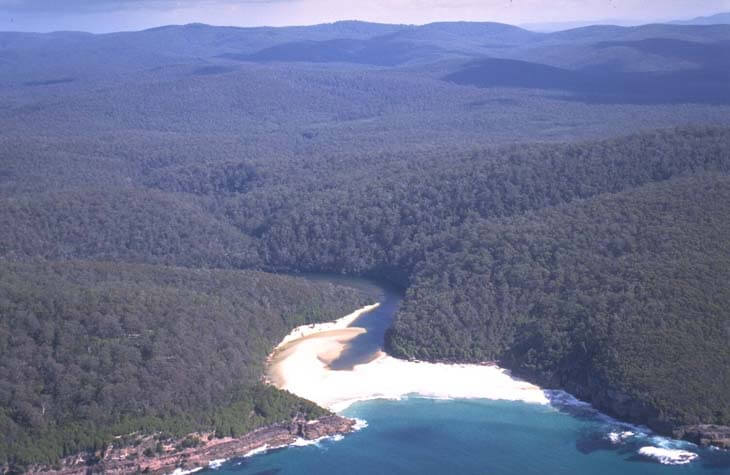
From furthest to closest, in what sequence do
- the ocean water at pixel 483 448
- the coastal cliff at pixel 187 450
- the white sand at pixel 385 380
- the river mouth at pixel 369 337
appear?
the river mouth at pixel 369 337 < the white sand at pixel 385 380 < the ocean water at pixel 483 448 < the coastal cliff at pixel 187 450

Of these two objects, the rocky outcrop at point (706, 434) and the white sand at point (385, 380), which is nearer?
the rocky outcrop at point (706, 434)

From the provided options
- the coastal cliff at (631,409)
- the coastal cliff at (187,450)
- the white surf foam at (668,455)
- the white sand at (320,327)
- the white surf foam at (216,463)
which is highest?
the coastal cliff at (631,409)

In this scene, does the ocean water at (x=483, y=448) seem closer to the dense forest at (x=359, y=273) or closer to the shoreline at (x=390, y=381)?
the shoreline at (x=390, y=381)

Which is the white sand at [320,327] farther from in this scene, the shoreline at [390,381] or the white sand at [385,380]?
the white sand at [385,380]

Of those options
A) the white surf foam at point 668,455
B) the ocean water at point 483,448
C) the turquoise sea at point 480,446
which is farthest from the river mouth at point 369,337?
the white surf foam at point 668,455

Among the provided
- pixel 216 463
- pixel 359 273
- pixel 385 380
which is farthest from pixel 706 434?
pixel 359 273

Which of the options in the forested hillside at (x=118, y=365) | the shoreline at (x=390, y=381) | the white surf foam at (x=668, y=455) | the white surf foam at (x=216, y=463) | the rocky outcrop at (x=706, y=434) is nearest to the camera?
the white surf foam at (x=668, y=455)

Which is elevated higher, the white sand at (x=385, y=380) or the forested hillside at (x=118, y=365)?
the forested hillside at (x=118, y=365)

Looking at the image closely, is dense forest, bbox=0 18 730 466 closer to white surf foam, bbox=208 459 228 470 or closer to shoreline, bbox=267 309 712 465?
shoreline, bbox=267 309 712 465
